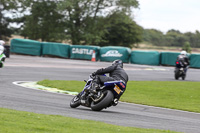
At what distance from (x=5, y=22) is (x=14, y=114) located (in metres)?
73.2

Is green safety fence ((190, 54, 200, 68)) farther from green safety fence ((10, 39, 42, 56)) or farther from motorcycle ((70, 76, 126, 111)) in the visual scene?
motorcycle ((70, 76, 126, 111))

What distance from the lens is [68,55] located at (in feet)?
133

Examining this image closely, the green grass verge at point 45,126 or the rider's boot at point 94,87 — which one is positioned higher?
the rider's boot at point 94,87

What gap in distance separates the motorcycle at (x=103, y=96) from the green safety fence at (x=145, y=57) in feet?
94.2

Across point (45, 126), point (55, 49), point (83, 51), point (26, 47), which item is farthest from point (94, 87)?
point (26, 47)

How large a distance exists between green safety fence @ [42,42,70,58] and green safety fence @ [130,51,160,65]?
261 inches

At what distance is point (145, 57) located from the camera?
39.0m

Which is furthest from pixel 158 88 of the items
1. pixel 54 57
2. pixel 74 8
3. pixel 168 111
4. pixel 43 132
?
pixel 74 8

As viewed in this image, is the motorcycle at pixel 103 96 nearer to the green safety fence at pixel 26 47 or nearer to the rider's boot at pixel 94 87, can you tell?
the rider's boot at pixel 94 87

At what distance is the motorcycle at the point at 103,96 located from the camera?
9.99 metres

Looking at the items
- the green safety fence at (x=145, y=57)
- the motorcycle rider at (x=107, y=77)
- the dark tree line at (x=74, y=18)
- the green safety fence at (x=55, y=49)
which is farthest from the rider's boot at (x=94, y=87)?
the dark tree line at (x=74, y=18)

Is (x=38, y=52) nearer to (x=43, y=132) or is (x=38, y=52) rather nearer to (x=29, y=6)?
(x=29, y=6)

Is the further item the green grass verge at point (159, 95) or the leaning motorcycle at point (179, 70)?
the leaning motorcycle at point (179, 70)

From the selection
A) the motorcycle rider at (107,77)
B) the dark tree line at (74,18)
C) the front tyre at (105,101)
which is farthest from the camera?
the dark tree line at (74,18)
